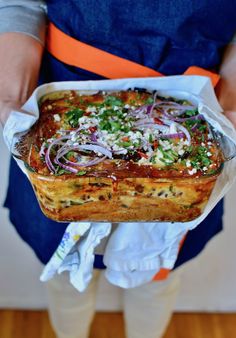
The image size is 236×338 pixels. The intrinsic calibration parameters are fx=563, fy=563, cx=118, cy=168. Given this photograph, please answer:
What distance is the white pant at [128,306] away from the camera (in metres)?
1.05

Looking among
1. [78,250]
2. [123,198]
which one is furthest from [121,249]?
[123,198]

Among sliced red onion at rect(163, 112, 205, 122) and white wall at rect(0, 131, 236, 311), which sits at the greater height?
sliced red onion at rect(163, 112, 205, 122)

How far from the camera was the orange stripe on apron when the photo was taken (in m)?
0.81

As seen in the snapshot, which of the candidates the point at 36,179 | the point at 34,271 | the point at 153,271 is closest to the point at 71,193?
the point at 36,179

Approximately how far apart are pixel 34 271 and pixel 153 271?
17.2 inches

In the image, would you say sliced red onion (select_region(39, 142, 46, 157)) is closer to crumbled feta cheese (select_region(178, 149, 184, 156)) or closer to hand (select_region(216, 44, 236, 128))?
crumbled feta cheese (select_region(178, 149, 184, 156))

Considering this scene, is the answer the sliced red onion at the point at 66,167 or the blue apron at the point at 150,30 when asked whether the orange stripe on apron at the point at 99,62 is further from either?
the sliced red onion at the point at 66,167

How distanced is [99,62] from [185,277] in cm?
64

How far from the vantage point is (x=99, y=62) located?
32.2 inches

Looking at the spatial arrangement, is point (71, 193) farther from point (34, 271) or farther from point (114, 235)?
point (34, 271)

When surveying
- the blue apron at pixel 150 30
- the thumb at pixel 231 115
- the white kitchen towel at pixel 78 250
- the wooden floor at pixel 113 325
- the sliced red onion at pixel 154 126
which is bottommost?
the wooden floor at pixel 113 325

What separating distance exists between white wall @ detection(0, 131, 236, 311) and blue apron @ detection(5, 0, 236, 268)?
0.35 m

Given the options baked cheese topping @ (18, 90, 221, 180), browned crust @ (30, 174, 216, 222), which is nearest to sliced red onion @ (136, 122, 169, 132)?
baked cheese topping @ (18, 90, 221, 180)

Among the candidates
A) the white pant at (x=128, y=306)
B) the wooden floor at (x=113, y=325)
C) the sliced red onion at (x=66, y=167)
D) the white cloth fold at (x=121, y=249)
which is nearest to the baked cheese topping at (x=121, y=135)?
the sliced red onion at (x=66, y=167)
